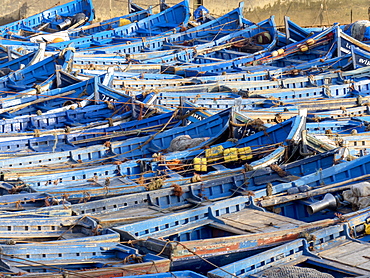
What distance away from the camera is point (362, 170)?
1552 centimetres

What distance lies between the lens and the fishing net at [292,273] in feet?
37.0

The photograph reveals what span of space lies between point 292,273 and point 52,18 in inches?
972

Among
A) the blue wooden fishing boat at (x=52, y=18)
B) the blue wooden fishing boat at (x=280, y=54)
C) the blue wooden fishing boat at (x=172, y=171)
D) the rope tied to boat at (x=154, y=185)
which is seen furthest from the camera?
the blue wooden fishing boat at (x=52, y=18)

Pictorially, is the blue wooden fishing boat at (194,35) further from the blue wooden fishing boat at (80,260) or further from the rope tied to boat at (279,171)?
the blue wooden fishing boat at (80,260)

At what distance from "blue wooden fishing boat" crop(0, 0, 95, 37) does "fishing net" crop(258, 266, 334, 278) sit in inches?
889

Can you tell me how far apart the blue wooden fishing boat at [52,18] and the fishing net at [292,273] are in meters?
22.6

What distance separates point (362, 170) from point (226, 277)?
516 centimetres

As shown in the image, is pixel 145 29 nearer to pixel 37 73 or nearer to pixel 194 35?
pixel 194 35

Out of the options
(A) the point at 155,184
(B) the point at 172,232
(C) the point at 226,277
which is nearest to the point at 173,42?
(A) the point at 155,184

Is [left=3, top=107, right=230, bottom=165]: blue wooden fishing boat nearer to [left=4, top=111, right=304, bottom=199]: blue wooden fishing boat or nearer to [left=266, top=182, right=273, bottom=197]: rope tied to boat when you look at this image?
[left=4, top=111, right=304, bottom=199]: blue wooden fishing boat

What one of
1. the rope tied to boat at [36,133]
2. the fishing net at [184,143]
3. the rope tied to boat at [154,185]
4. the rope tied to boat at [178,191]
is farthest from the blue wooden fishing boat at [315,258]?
the rope tied to boat at [36,133]

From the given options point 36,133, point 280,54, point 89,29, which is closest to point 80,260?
point 36,133

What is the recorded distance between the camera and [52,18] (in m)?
33.9

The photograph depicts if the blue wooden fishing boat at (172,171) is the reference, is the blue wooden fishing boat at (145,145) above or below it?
above
